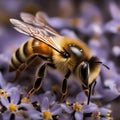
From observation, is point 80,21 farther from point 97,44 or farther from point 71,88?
point 71,88

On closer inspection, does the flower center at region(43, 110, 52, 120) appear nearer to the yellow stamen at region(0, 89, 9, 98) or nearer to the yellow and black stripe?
the yellow stamen at region(0, 89, 9, 98)

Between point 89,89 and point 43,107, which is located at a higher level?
point 89,89

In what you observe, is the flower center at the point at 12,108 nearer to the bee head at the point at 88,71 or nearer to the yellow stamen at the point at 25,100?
the yellow stamen at the point at 25,100

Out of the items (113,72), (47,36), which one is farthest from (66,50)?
(113,72)

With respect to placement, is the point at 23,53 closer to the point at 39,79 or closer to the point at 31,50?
the point at 31,50

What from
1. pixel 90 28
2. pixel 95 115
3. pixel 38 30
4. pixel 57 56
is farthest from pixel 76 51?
pixel 90 28

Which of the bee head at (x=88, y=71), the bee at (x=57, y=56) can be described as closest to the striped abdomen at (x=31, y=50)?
the bee at (x=57, y=56)

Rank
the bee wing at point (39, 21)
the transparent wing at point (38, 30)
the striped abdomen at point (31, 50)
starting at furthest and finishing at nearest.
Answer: the bee wing at point (39, 21) → the striped abdomen at point (31, 50) → the transparent wing at point (38, 30)
